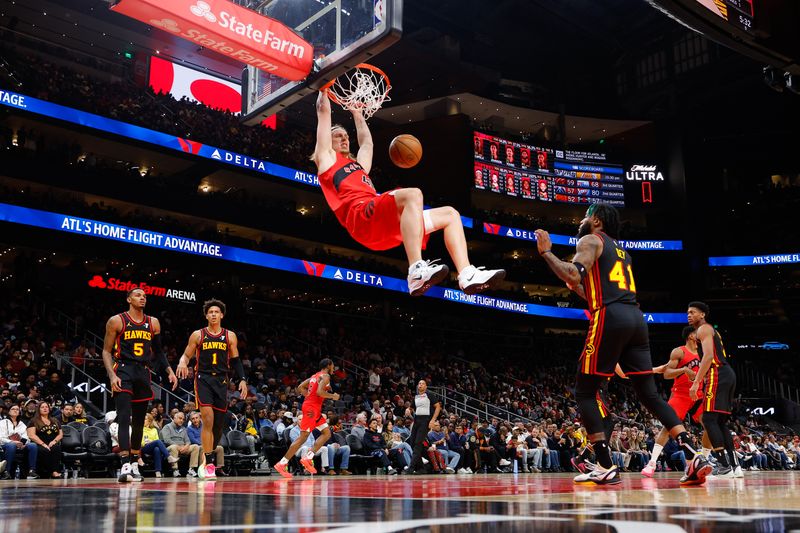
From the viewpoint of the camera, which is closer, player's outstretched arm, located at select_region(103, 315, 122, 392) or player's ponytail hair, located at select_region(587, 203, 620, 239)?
player's ponytail hair, located at select_region(587, 203, 620, 239)

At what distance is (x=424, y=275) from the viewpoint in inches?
204

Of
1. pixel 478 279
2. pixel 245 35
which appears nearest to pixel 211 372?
pixel 245 35

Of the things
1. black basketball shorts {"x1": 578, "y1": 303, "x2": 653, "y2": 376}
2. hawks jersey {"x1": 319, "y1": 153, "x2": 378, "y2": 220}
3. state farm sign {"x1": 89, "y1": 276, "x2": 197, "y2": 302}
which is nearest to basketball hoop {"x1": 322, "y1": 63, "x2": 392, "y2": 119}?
hawks jersey {"x1": 319, "y1": 153, "x2": 378, "y2": 220}

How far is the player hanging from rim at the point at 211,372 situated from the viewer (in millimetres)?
7980

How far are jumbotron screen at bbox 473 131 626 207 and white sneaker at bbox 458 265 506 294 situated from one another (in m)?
26.8

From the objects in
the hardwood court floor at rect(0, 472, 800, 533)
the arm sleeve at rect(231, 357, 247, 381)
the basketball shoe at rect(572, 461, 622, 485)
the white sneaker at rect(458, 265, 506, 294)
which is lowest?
the basketball shoe at rect(572, 461, 622, 485)

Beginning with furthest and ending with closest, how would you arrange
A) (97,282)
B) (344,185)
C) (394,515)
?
(97,282), (344,185), (394,515)

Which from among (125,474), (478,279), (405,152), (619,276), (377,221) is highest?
(405,152)

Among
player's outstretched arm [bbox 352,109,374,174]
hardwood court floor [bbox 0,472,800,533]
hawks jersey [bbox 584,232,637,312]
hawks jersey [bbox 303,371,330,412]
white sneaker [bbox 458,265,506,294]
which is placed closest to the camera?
hardwood court floor [bbox 0,472,800,533]

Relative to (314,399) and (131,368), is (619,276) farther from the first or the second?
(314,399)

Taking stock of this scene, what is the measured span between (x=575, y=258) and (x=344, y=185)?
1.91m

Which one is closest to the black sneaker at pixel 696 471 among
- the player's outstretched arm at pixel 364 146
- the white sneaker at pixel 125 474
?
the player's outstretched arm at pixel 364 146

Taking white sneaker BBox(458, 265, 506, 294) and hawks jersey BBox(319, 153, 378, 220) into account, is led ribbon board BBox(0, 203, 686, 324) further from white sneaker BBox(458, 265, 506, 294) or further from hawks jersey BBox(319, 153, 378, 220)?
white sneaker BBox(458, 265, 506, 294)

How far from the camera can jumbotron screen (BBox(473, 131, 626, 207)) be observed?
106ft
